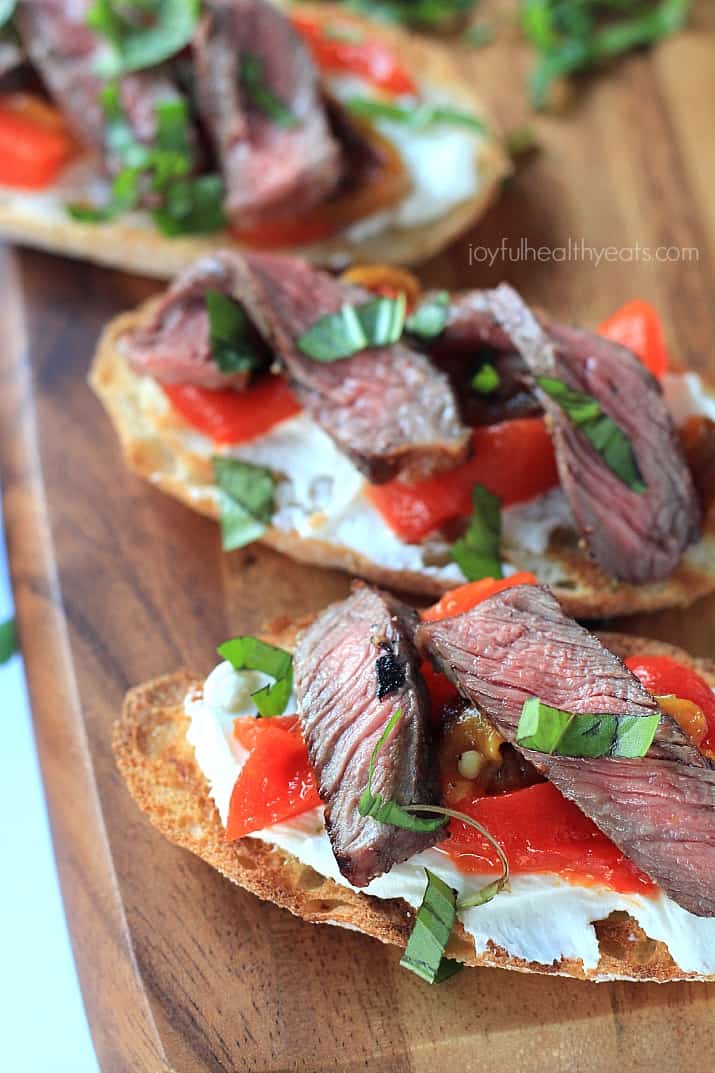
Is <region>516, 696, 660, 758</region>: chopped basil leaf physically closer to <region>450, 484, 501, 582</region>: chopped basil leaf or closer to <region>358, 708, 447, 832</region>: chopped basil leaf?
<region>358, 708, 447, 832</region>: chopped basil leaf

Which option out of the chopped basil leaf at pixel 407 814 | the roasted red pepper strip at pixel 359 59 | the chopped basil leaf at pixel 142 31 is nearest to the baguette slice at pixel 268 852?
the chopped basil leaf at pixel 407 814

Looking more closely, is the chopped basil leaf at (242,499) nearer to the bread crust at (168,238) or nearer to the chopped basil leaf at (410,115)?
the bread crust at (168,238)

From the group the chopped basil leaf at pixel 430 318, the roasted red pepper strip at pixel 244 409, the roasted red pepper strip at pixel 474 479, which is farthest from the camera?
the roasted red pepper strip at pixel 244 409

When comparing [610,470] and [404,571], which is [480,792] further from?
[610,470]

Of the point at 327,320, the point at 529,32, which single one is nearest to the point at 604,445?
the point at 327,320

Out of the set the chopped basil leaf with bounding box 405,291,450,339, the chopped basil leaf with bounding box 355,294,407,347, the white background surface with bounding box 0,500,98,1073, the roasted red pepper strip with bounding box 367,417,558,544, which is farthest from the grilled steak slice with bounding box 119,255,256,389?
the white background surface with bounding box 0,500,98,1073

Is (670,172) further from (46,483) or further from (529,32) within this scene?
(46,483)

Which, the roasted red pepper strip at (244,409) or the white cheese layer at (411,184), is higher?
the white cheese layer at (411,184)
